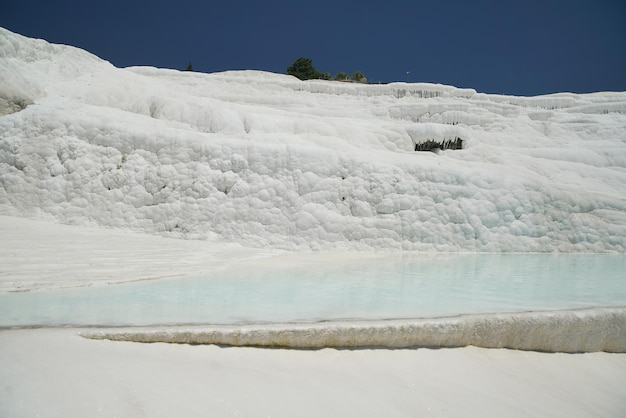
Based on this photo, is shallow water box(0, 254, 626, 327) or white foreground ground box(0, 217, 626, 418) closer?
white foreground ground box(0, 217, 626, 418)

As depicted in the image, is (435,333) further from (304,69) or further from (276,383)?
(304,69)

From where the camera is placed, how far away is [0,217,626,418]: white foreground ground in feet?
6.28

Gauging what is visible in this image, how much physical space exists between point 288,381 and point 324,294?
1.63 metres

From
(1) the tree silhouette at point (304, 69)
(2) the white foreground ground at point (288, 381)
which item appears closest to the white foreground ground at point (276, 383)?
(2) the white foreground ground at point (288, 381)

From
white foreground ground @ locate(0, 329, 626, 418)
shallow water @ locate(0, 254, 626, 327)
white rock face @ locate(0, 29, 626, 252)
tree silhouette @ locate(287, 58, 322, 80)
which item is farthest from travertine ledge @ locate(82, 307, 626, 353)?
tree silhouette @ locate(287, 58, 322, 80)

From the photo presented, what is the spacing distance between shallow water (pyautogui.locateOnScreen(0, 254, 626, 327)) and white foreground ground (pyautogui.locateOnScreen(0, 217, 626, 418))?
359 millimetres

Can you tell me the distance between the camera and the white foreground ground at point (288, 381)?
6.28 feet

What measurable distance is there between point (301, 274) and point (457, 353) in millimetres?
2300

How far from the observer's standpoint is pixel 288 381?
2.32 m

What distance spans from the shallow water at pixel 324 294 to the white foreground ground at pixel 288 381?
0.36 meters

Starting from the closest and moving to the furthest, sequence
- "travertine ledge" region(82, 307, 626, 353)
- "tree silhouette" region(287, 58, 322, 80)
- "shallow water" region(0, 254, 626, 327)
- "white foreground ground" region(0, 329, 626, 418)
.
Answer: "white foreground ground" region(0, 329, 626, 418) → "travertine ledge" region(82, 307, 626, 353) → "shallow water" region(0, 254, 626, 327) → "tree silhouette" region(287, 58, 322, 80)

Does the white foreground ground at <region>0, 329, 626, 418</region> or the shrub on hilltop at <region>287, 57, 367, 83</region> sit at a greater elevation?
the shrub on hilltop at <region>287, 57, 367, 83</region>

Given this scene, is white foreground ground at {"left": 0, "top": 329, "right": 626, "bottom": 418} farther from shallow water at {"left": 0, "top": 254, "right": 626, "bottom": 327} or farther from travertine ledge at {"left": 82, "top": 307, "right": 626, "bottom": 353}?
shallow water at {"left": 0, "top": 254, "right": 626, "bottom": 327}

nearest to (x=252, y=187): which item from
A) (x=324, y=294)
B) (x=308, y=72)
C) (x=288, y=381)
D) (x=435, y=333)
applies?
(x=324, y=294)
